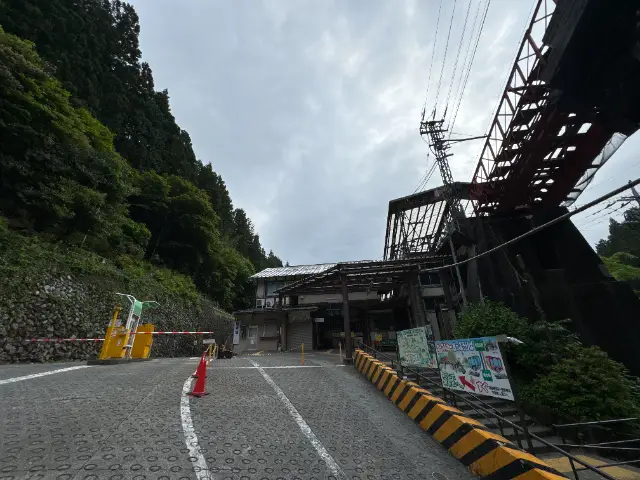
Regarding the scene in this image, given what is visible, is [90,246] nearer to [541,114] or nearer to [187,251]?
[187,251]

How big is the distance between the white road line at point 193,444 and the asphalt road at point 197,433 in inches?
0.6

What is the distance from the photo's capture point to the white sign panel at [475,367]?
13.9 feet

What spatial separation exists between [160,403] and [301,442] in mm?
2892

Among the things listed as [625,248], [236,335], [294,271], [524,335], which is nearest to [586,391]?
[524,335]

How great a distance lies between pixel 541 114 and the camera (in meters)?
8.45

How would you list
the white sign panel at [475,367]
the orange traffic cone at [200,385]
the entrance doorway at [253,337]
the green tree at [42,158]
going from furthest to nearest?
the entrance doorway at [253,337]
the green tree at [42,158]
the orange traffic cone at [200,385]
the white sign panel at [475,367]

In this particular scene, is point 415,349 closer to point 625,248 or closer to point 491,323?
point 491,323

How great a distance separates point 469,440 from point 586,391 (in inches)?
191

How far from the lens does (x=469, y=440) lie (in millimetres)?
4238

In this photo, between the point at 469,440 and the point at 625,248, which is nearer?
the point at 469,440

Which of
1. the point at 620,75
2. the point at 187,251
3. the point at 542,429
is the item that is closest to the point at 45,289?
the point at 187,251

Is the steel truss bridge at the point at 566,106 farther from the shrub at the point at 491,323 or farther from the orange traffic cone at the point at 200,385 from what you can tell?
the orange traffic cone at the point at 200,385

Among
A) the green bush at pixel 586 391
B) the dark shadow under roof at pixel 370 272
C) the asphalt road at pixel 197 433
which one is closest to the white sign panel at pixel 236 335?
the dark shadow under roof at pixel 370 272

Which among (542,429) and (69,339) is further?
(69,339)
